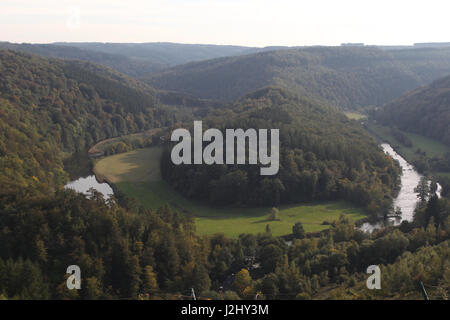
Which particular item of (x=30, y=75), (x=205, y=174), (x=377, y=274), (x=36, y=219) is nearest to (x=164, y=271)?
(x=36, y=219)

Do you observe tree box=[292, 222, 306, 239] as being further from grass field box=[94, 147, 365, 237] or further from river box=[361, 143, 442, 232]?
river box=[361, 143, 442, 232]

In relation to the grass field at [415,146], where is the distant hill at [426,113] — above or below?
above

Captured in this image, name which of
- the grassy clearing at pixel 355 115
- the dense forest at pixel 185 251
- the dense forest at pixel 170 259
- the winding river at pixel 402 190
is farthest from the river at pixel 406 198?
the grassy clearing at pixel 355 115

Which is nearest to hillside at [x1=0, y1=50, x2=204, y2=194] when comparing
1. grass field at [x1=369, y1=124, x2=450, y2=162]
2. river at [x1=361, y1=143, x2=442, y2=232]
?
river at [x1=361, y1=143, x2=442, y2=232]

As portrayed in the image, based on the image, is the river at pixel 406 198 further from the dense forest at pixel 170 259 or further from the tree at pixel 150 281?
the tree at pixel 150 281
